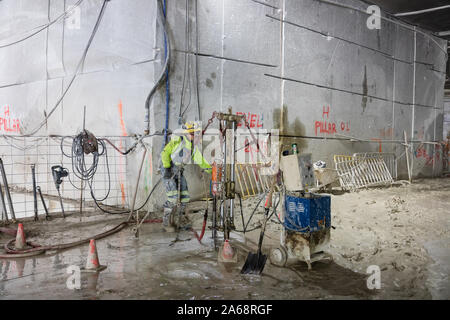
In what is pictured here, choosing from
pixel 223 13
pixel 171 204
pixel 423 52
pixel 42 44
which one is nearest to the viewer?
pixel 171 204

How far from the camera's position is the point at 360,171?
12.2 meters

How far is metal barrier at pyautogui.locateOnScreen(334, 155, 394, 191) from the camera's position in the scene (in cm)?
1152

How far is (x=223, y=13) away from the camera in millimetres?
9219

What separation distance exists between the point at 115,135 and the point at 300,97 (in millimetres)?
6404

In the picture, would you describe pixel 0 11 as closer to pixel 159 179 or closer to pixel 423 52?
pixel 159 179

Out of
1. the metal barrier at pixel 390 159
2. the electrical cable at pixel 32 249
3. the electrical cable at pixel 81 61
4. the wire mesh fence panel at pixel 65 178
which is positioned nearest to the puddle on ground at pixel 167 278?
the electrical cable at pixel 32 249

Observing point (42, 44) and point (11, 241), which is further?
point (42, 44)

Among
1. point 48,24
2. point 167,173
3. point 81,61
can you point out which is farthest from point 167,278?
point 48,24

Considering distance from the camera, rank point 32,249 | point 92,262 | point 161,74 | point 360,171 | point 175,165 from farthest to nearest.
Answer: point 360,171, point 161,74, point 175,165, point 32,249, point 92,262

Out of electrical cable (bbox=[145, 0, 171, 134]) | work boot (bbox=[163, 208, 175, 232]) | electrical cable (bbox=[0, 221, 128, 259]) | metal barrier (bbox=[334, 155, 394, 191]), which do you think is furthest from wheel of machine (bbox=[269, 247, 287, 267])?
metal barrier (bbox=[334, 155, 394, 191])

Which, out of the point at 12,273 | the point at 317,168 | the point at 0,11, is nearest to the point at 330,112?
the point at 317,168

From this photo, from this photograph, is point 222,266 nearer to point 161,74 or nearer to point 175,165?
point 175,165

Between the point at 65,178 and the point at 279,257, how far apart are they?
7.41 m
